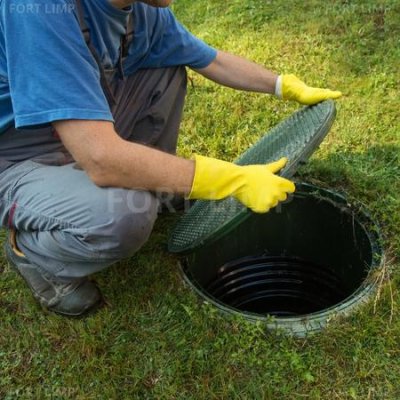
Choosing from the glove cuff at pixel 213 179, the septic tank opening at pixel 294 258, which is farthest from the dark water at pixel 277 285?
the glove cuff at pixel 213 179

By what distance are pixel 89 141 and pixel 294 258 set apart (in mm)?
1420

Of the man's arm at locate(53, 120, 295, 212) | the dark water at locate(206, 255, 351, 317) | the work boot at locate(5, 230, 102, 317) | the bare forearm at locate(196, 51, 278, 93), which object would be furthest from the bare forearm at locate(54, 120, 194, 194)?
the dark water at locate(206, 255, 351, 317)

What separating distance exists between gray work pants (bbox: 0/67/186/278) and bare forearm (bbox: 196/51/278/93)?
0.47 m

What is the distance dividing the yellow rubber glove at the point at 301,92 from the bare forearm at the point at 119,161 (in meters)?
0.79

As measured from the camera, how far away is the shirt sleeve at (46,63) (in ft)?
5.25

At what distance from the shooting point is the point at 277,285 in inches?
115

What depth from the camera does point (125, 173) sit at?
181 centimetres

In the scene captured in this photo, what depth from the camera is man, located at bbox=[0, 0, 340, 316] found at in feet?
5.42

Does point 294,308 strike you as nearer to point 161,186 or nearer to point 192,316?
point 192,316

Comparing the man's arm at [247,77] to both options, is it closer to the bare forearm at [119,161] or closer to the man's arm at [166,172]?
the man's arm at [166,172]

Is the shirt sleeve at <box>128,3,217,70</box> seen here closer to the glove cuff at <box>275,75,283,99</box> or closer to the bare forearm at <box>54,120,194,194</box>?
the glove cuff at <box>275,75,283,99</box>

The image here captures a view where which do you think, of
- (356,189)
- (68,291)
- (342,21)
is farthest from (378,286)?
(342,21)

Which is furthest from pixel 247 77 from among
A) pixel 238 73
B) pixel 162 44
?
pixel 162 44

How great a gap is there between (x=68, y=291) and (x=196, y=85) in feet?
5.61
